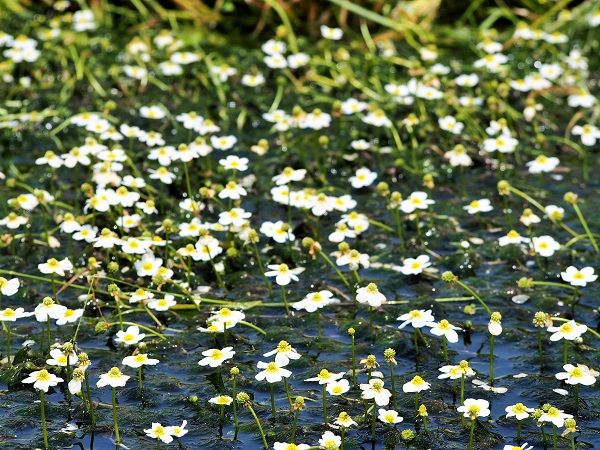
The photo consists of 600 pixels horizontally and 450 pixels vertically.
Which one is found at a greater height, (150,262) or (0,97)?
(150,262)

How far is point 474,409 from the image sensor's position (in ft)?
12.0

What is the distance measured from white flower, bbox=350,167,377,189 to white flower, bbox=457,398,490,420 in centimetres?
183

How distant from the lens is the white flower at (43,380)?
385cm

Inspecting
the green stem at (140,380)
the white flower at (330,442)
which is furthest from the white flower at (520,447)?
the green stem at (140,380)

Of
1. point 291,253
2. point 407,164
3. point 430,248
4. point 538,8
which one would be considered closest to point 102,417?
point 291,253

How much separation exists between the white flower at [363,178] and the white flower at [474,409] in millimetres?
1835

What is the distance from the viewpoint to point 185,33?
23.6 ft

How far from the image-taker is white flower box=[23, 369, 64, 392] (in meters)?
3.85

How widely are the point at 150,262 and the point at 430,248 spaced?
1295 mm

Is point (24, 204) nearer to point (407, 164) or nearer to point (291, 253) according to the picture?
point (291, 253)

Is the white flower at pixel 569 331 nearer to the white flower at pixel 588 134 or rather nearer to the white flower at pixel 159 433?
the white flower at pixel 159 433

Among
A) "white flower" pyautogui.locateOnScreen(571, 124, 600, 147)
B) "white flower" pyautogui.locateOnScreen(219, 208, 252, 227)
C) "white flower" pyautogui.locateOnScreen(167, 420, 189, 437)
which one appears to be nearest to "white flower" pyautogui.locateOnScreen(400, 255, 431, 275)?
"white flower" pyautogui.locateOnScreen(219, 208, 252, 227)

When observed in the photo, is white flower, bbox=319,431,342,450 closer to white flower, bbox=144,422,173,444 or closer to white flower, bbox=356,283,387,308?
white flower, bbox=144,422,173,444

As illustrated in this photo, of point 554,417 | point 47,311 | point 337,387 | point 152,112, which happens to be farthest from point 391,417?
point 152,112
